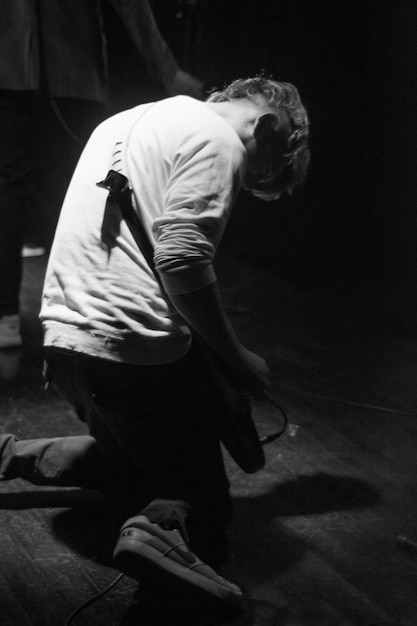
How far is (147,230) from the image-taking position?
1.62 m

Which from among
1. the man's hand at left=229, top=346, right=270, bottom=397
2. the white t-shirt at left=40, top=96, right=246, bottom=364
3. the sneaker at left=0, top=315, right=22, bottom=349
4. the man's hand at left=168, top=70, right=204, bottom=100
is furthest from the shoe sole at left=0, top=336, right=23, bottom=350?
the man's hand at left=229, top=346, right=270, bottom=397

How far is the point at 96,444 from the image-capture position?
1.87 metres

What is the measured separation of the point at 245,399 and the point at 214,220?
43 centimetres

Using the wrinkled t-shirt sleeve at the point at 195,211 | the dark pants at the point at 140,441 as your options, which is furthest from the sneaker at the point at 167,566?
the wrinkled t-shirt sleeve at the point at 195,211

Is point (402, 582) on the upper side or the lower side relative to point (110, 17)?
lower

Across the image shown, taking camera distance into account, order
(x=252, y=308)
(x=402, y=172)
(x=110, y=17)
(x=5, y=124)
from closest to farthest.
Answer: (x=5, y=124) < (x=252, y=308) < (x=402, y=172) < (x=110, y=17)

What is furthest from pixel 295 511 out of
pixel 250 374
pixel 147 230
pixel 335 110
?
pixel 335 110

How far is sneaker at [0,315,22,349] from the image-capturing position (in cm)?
287

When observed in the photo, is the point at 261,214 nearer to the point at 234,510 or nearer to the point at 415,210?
the point at 415,210

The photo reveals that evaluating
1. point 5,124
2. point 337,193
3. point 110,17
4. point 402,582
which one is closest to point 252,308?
point 337,193

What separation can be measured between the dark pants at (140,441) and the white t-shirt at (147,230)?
55mm

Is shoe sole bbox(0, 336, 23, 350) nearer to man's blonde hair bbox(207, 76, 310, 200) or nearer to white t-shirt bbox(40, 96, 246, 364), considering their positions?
white t-shirt bbox(40, 96, 246, 364)

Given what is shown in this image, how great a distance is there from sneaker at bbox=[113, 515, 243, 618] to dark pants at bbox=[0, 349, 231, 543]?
0.15 metres

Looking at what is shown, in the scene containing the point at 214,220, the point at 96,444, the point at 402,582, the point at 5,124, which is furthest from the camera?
the point at 5,124
